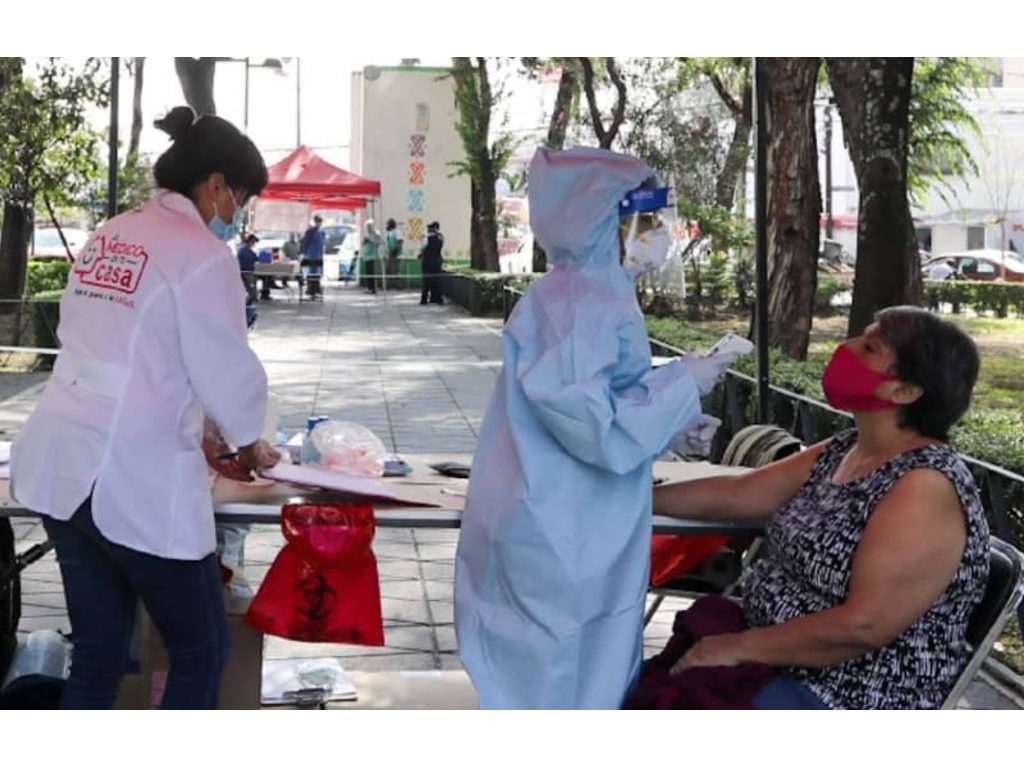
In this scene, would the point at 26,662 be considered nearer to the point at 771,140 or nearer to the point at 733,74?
the point at 771,140

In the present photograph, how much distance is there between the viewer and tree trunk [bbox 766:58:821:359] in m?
10.8

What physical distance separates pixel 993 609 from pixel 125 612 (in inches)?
68.0

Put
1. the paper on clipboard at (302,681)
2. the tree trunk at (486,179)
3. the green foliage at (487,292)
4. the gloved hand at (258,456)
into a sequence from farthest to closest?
1. the tree trunk at (486,179)
2. the green foliage at (487,292)
3. the paper on clipboard at (302,681)
4. the gloved hand at (258,456)

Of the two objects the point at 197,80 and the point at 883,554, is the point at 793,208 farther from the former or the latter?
the point at 883,554

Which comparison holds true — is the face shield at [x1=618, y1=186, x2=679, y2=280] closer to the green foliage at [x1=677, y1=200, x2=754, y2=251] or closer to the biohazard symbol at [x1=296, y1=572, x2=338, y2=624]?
the biohazard symbol at [x1=296, y1=572, x2=338, y2=624]

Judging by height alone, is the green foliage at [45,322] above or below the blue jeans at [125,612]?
above

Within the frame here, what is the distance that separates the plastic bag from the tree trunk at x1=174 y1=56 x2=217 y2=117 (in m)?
1.92

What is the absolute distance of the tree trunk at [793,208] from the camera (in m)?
10.8

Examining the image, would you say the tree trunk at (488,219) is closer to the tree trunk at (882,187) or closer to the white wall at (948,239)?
the tree trunk at (882,187)

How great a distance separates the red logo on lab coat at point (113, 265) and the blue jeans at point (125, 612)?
45 centimetres

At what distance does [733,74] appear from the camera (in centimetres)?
2123

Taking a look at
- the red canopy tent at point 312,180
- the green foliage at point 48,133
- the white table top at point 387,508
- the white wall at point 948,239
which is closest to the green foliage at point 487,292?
the red canopy tent at point 312,180

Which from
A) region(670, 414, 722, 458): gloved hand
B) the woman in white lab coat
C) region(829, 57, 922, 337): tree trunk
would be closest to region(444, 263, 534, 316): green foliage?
region(829, 57, 922, 337): tree trunk

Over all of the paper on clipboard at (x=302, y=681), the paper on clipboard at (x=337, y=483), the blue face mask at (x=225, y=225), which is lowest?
the paper on clipboard at (x=302, y=681)
